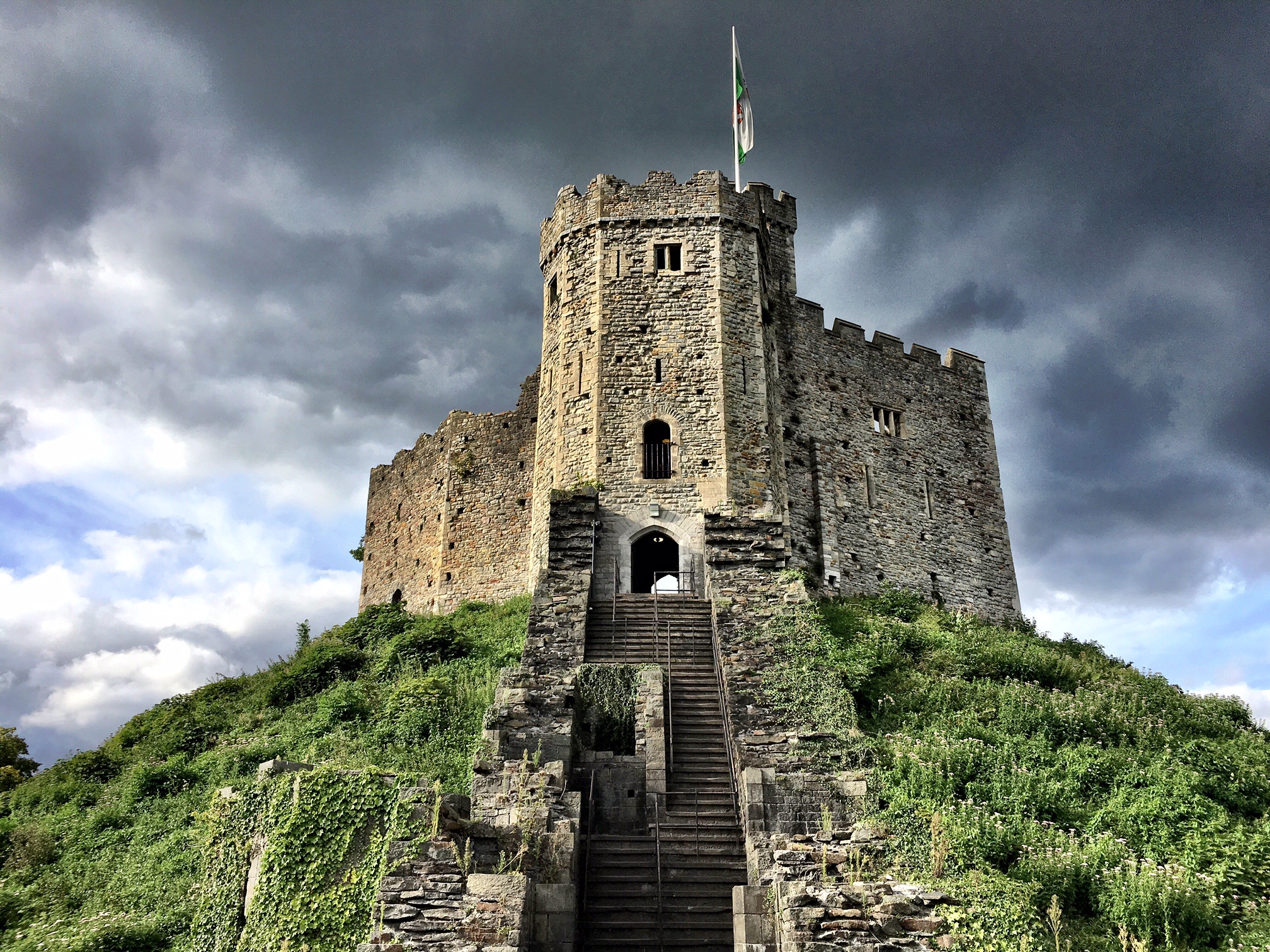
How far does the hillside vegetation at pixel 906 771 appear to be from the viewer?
390 inches

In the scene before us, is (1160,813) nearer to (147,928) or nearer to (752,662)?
(752,662)

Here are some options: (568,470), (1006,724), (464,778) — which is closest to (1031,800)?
(1006,724)

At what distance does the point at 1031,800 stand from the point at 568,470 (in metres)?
13.2

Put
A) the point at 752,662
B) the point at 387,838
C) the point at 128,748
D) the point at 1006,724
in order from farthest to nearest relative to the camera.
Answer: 1. the point at 128,748
2. the point at 752,662
3. the point at 1006,724
4. the point at 387,838

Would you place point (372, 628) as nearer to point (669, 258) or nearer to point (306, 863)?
point (669, 258)

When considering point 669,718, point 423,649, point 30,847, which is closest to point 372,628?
point 423,649

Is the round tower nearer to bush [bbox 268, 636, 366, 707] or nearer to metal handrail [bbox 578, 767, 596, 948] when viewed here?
bush [bbox 268, 636, 366, 707]

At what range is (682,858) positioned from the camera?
12133 millimetres

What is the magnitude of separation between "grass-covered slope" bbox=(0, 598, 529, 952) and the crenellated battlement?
1043cm

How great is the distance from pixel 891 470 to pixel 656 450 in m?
10.6

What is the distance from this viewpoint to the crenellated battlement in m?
24.6

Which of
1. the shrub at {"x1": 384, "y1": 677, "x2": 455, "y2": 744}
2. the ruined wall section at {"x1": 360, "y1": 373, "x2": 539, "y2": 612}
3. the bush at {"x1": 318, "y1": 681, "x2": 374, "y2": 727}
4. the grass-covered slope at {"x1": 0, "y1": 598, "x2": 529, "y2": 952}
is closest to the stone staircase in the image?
the grass-covered slope at {"x1": 0, "y1": 598, "x2": 529, "y2": 952}

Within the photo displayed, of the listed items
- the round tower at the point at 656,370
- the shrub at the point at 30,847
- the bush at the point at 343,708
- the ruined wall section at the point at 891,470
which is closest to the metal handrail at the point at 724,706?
the round tower at the point at 656,370

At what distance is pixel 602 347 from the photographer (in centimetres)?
2327
